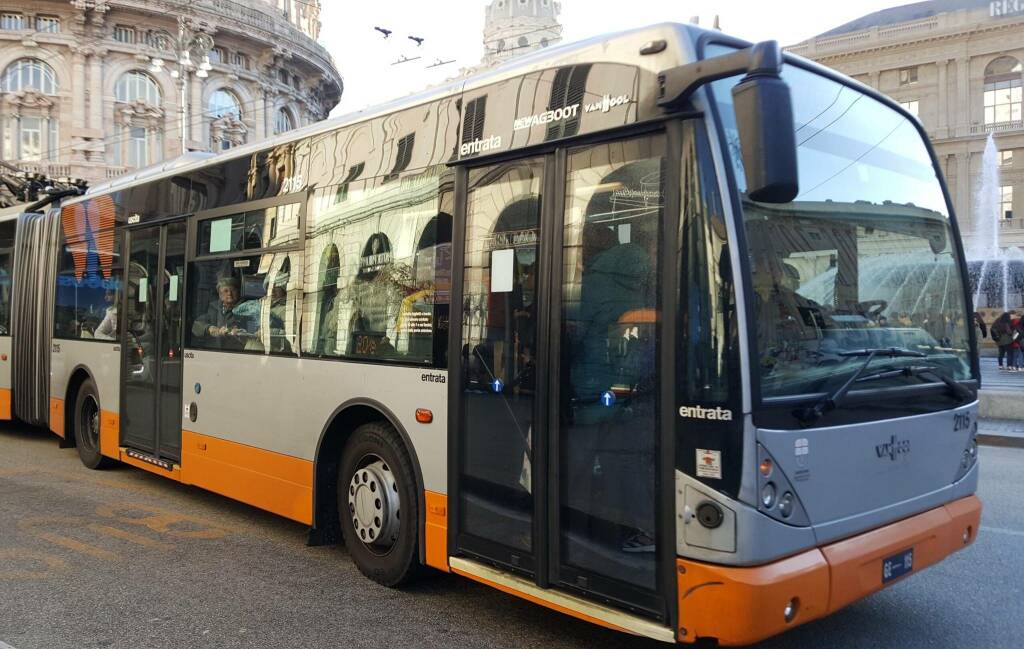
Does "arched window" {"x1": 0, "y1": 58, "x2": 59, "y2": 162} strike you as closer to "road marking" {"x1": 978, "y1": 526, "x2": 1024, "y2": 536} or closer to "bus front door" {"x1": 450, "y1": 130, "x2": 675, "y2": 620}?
"bus front door" {"x1": 450, "y1": 130, "x2": 675, "y2": 620}

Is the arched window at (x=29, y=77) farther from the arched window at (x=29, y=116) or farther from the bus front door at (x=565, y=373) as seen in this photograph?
the bus front door at (x=565, y=373)

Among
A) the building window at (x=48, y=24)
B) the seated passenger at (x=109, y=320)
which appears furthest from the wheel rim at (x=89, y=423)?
the building window at (x=48, y=24)

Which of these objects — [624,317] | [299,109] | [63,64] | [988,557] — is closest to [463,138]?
[624,317]

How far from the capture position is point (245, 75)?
7081cm

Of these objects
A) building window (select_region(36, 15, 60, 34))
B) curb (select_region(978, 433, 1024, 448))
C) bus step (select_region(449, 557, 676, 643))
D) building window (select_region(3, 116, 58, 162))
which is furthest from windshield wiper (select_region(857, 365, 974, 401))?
building window (select_region(36, 15, 60, 34))

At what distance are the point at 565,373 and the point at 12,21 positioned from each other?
73606 mm

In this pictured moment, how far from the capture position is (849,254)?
4086mm

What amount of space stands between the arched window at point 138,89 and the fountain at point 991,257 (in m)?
56.7

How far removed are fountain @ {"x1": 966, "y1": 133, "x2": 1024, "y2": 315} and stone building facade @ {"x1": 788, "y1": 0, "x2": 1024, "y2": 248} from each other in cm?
65

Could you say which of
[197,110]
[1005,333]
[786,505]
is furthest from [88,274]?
[197,110]

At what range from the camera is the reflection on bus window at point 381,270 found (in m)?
4.89

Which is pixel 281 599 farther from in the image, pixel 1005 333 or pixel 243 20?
pixel 243 20

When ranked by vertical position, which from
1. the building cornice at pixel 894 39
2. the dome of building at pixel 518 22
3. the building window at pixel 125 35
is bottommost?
the building cornice at pixel 894 39

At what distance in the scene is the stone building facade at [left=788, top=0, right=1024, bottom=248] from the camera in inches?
2319
